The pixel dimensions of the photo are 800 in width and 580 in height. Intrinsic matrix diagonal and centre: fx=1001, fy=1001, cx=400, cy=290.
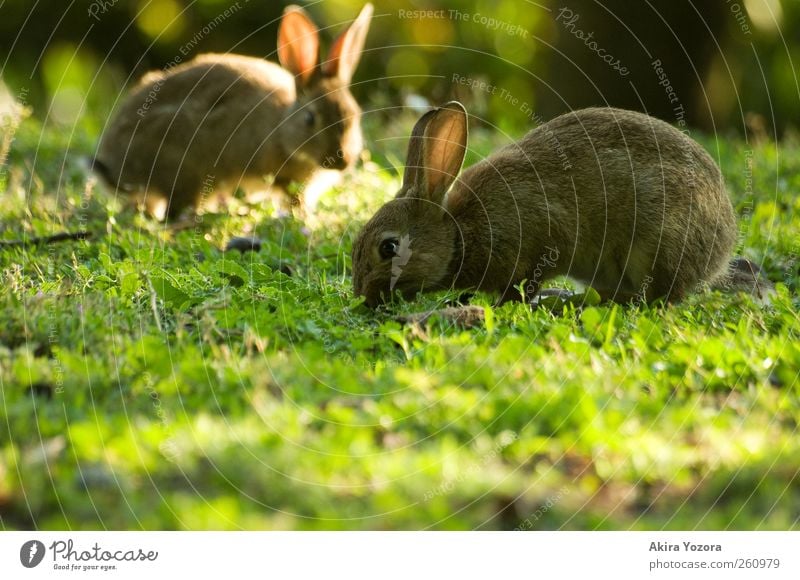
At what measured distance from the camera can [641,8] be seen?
12484 millimetres

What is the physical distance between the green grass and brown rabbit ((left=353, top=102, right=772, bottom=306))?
265 millimetres

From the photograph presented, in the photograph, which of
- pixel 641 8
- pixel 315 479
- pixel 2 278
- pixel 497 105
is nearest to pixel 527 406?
pixel 315 479

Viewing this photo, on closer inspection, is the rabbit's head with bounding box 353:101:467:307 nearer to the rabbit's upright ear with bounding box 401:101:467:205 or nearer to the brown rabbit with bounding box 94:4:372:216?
the rabbit's upright ear with bounding box 401:101:467:205

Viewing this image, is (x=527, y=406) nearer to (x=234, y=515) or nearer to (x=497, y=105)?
(x=234, y=515)

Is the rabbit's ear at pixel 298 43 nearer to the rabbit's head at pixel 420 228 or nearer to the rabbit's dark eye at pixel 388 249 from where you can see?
the rabbit's head at pixel 420 228

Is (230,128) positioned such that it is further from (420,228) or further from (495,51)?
(495,51)

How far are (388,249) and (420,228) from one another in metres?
0.33

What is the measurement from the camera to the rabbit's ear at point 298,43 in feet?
28.9

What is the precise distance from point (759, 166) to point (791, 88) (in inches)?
232
